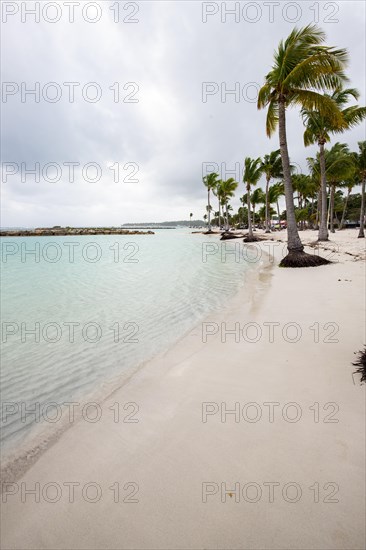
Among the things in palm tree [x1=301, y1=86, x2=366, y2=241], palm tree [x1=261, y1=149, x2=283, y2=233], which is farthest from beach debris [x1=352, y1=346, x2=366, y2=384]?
palm tree [x1=261, y1=149, x2=283, y2=233]

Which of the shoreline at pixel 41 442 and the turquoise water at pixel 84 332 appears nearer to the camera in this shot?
the shoreline at pixel 41 442

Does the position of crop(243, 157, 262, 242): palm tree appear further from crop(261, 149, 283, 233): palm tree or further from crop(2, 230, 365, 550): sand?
crop(2, 230, 365, 550): sand

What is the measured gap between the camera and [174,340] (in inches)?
215

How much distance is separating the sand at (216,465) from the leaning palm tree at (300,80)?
32.3ft

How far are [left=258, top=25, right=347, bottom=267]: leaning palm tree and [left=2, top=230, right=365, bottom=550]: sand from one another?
9858 millimetres

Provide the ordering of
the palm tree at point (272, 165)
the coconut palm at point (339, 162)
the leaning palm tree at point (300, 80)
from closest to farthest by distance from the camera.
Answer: the leaning palm tree at point (300, 80) < the coconut palm at point (339, 162) < the palm tree at point (272, 165)

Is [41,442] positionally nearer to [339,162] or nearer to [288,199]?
[288,199]

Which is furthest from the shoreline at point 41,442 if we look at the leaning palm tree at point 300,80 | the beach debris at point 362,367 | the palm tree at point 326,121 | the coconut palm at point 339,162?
the coconut palm at point 339,162

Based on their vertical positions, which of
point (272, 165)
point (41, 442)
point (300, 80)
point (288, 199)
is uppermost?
point (272, 165)

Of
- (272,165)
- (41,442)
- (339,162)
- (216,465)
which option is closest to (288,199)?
(216,465)

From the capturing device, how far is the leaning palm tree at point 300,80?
11883mm

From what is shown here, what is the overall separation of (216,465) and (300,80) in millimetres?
16186

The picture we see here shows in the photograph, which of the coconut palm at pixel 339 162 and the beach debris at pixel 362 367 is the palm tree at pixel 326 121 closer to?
the coconut palm at pixel 339 162

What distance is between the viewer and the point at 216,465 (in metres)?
2.21
